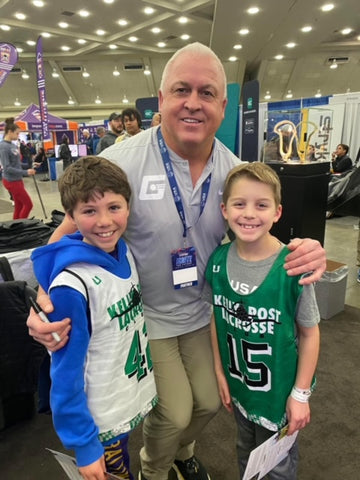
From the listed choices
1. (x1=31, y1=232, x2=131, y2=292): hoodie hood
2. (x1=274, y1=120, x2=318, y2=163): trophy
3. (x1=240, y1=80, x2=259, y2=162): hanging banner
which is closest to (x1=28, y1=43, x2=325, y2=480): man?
(x1=31, y1=232, x2=131, y2=292): hoodie hood

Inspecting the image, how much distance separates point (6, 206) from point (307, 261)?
865cm

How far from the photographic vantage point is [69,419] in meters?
0.94

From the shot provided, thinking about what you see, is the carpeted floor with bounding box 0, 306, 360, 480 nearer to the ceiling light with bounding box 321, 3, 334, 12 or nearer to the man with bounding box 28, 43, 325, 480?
the man with bounding box 28, 43, 325, 480

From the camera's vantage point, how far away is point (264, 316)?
1097mm

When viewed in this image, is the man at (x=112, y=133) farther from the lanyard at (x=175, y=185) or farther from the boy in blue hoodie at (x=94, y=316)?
the boy in blue hoodie at (x=94, y=316)

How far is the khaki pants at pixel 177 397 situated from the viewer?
1.32 m

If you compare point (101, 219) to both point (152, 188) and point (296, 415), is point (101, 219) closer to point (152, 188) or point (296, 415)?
point (152, 188)

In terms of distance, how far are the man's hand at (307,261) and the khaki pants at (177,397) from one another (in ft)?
1.89

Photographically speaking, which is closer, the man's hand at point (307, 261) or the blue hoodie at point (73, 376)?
the blue hoodie at point (73, 376)

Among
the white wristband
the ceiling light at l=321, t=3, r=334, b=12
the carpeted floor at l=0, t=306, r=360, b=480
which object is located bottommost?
the carpeted floor at l=0, t=306, r=360, b=480

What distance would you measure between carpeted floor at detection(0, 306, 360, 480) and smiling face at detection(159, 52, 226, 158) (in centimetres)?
144

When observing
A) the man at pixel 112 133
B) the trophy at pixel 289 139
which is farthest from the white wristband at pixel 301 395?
the man at pixel 112 133

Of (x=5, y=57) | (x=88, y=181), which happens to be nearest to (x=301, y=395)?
(x=88, y=181)

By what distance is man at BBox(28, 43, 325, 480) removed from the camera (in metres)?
1.24
